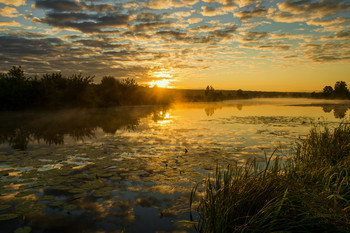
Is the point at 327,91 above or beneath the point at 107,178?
above

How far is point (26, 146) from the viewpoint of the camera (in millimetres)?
11695

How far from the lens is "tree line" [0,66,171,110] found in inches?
1156

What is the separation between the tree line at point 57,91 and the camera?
2936cm

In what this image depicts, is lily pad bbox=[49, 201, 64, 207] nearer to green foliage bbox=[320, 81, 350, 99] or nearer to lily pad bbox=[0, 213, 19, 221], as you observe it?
lily pad bbox=[0, 213, 19, 221]

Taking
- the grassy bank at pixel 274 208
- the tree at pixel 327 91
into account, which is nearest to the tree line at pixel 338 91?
the tree at pixel 327 91

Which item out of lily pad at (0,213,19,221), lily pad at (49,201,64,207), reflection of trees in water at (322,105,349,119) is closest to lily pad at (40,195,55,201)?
lily pad at (49,201,64,207)

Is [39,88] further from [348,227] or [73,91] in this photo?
[348,227]

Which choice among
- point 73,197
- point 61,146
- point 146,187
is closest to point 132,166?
point 146,187

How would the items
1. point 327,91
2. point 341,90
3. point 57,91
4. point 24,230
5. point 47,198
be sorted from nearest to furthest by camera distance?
point 24,230 < point 47,198 < point 57,91 < point 341,90 < point 327,91

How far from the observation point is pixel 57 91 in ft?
108

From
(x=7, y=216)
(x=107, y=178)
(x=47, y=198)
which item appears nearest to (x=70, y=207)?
(x=47, y=198)

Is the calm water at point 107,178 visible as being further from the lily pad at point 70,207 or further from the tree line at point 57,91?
the tree line at point 57,91

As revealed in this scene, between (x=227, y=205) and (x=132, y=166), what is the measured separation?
555 centimetres

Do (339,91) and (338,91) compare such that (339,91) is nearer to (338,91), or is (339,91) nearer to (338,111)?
(338,91)
